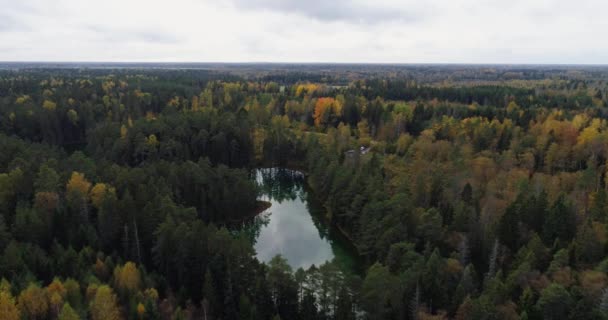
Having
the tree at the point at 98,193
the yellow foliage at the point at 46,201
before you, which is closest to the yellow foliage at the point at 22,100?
the yellow foliage at the point at 46,201

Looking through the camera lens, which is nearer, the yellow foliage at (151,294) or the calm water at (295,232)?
the yellow foliage at (151,294)

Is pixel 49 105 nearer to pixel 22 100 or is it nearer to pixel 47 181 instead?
pixel 22 100

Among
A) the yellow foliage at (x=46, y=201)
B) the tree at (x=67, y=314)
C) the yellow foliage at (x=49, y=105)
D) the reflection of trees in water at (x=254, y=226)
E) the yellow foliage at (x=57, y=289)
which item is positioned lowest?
the reflection of trees in water at (x=254, y=226)

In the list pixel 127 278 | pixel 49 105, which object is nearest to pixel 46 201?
pixel 127 278

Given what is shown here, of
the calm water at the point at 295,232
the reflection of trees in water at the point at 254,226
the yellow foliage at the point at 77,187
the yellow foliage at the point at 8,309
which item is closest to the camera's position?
the yellow foliage at the point at 8,309

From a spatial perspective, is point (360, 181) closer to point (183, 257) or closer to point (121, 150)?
point (183, 257)

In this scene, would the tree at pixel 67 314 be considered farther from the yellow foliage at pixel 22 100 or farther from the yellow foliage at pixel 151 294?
the yellow foliage at pixel 22 100
